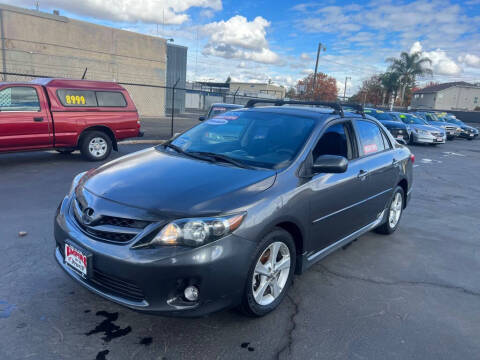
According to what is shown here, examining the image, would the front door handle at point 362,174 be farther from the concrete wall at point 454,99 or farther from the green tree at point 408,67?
the concrete wall at point 454,99

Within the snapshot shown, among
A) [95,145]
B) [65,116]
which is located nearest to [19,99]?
[65,116]

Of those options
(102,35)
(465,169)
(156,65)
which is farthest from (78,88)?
(156,65)

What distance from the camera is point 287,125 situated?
147 inches

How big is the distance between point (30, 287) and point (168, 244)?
1613mm

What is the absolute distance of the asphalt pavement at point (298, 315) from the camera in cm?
255

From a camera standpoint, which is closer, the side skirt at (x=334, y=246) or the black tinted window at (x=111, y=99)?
the side skirt at (x=334, y=246)

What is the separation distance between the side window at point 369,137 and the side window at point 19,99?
21.8 feet

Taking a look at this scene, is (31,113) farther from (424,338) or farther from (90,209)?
(424,338)

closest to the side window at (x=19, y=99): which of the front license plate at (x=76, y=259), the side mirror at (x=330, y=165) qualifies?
the front license plate at (x=76, y=259)

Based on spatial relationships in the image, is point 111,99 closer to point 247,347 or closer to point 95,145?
point 95,145

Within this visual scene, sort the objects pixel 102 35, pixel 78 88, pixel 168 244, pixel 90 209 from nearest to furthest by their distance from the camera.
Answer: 1. pixel 168 244
2. pixel 90 209
3. pixel 78 88
4. pixel 102 35

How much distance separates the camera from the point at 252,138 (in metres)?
3.74

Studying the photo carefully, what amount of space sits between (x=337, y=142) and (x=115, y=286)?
268cm

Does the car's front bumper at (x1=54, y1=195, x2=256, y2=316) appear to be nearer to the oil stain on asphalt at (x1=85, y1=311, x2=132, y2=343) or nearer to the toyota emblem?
the toyota emblem
